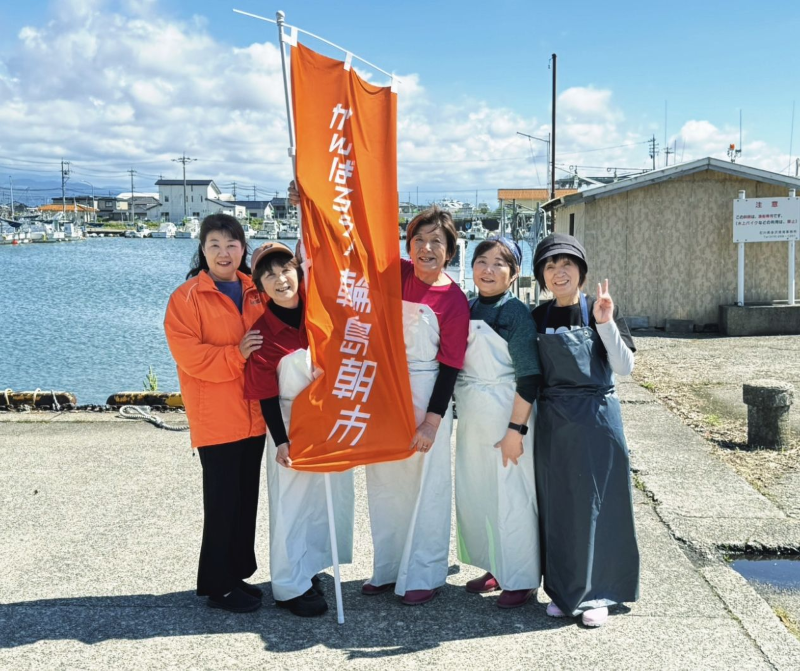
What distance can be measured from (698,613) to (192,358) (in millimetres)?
2616

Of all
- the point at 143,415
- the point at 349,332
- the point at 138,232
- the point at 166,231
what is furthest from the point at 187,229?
the point at 349,332

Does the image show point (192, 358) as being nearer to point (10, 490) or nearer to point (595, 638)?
point (595, 638)

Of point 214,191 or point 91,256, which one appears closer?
point 91,256

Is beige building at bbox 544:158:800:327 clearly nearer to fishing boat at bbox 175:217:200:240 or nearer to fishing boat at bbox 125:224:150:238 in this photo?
fishing boat at bbox 175:217:200:240

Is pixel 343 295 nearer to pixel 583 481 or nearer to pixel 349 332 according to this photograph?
pixel 349 332

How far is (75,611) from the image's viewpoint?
370cm

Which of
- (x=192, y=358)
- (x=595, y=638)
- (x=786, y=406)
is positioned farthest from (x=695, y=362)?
(x=192, y=358)

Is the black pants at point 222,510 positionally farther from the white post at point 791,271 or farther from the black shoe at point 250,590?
the white post at point 791,271

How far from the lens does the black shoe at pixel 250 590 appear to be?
3.79m

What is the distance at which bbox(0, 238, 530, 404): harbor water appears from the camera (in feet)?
56.3

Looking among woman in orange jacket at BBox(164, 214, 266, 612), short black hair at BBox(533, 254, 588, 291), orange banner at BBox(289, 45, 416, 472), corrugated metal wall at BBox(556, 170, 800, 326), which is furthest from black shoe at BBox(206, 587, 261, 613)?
corrugated metal wall at BBox(556, 170, 800, 326)

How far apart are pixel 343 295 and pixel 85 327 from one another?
23904 millimetres

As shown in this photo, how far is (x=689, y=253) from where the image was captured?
14375mm

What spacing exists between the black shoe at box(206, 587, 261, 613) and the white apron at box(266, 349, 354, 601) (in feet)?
0.36
